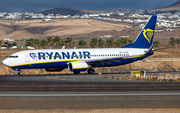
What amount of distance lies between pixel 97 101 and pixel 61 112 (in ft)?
15.5

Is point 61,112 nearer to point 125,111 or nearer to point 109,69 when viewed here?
point 125,111

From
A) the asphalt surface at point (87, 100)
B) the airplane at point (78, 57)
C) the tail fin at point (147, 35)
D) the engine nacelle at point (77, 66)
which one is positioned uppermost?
the tail fin at point (147, 35)

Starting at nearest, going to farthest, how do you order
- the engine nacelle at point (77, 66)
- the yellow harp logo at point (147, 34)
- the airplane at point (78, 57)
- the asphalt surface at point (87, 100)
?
the asphalt surface at point (87, 100), the airplane at point (78, 57), the engine nacelle at point (77, 66), the yellow harp logo at point (147, 34)

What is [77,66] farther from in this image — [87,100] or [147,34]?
[87,100]

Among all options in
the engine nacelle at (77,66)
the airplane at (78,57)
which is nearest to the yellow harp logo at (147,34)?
the airplane at (78,57)

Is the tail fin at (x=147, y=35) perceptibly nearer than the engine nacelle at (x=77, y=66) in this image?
No

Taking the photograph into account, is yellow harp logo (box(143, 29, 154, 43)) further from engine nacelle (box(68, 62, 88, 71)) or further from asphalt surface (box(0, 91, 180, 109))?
asphalt surface (box(0, 91, 180, 109))

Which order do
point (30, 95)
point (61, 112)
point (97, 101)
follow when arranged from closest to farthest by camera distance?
1. point (61, 112)
2. point (97, 101)
3. point (30, 95)

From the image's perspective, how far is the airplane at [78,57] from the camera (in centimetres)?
5116

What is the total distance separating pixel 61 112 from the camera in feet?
65.0

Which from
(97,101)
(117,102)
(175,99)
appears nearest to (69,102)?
(97,101)

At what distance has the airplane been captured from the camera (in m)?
51.2


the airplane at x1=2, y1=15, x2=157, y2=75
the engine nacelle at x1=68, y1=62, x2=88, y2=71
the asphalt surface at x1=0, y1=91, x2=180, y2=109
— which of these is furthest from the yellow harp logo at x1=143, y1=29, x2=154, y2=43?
the asphalt surface at x1=0, y1=91, x2=180, y2=109

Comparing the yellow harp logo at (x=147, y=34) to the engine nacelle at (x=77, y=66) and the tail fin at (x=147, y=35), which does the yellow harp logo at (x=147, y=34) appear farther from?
the engine nacelle at (x=77, y=66)
